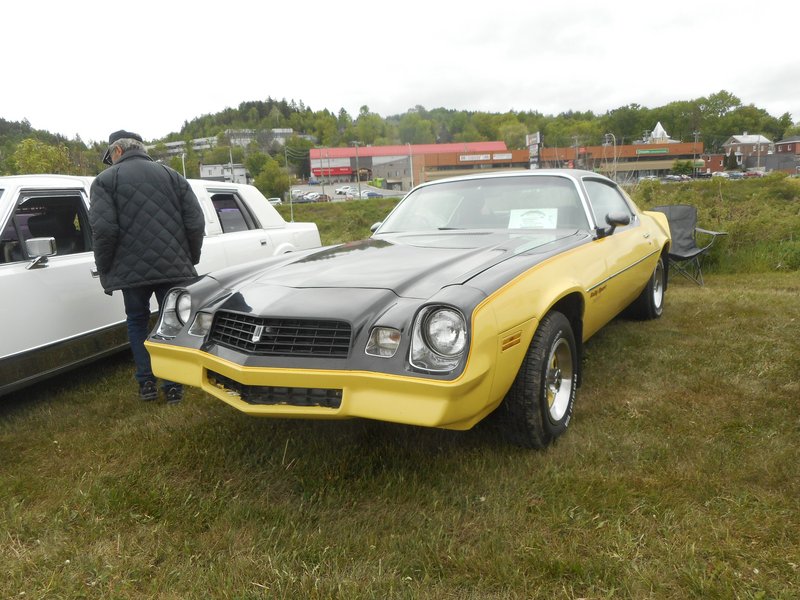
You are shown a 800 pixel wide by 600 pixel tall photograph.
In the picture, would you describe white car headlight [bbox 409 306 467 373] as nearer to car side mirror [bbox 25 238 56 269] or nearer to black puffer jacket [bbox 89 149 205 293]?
black puffer jacket [bbox 89 149 205 293]

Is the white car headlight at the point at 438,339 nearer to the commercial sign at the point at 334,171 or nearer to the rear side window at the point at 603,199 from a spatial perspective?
the rear side window at the point at 603,199

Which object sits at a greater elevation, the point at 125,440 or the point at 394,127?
the point at 394,127

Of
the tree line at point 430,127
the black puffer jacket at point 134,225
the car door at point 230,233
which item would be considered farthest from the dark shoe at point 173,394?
the tree line at point 430,127

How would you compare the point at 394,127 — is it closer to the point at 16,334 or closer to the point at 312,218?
the point at 312,218

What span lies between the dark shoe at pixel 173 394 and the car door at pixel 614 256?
104 inches

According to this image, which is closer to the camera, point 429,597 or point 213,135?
point 429,597

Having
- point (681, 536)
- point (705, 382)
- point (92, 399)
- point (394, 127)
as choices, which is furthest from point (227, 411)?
point (394, 127)

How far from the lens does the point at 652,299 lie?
5312 mm

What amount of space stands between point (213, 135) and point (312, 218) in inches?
3867

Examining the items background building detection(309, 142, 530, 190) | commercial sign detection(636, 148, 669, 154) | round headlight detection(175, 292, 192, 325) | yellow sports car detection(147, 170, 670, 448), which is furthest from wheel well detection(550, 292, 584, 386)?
commercial sign detection(636, 148, 669, 154)

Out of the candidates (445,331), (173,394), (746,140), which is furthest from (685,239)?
(746,140)

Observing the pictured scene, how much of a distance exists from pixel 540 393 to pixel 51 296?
322cm

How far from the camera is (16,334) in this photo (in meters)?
3.51

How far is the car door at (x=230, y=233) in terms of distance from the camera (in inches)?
205
